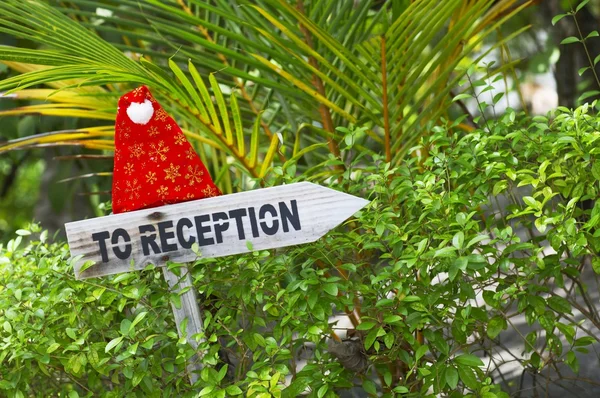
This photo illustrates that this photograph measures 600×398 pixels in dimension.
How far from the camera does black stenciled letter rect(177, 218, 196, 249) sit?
1.53m

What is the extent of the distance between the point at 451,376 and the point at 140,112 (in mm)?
806

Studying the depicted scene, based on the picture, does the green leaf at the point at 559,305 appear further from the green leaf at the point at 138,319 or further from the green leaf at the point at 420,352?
the green leaf at the point at 138,319

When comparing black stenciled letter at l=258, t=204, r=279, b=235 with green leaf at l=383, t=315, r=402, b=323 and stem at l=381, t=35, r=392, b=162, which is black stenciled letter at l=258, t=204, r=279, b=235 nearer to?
→ green leaf at l=383, t=315, r=402, b=323

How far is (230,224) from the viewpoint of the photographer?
1510 mm

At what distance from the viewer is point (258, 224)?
1.49m

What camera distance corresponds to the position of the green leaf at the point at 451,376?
56.3 inches

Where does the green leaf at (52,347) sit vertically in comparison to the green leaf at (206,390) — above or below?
above

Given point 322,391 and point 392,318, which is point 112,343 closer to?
point 322,391

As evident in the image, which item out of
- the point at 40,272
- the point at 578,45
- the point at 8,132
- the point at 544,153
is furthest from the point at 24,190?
the point at 544,153

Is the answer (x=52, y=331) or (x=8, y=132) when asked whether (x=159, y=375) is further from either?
(x=8, y=132)

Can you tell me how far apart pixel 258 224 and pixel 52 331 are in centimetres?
48

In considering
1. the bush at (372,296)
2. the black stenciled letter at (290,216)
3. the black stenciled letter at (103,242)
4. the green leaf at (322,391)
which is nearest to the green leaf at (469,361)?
the bush at (372,296)

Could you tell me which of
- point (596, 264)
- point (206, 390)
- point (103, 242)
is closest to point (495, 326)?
point (596, 264)


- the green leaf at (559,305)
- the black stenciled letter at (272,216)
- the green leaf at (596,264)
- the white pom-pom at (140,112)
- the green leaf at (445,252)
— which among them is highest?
the white pom-pom at (140,112)
